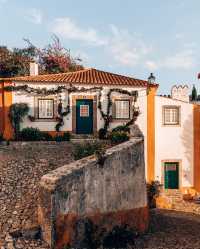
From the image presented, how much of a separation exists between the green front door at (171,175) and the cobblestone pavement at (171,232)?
258 centimetres

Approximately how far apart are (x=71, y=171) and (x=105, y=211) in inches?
83.8

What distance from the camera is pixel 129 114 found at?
17.6 m

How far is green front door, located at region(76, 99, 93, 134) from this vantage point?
17406 mm

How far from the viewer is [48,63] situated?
27.9 metres

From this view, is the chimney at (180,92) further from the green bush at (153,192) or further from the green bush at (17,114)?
the green bush at (17,114)

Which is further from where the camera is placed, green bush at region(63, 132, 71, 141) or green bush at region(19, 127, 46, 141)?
green bush at region(63, 132, 71, 141)

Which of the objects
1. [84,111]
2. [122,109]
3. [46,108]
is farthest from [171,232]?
[46,108]

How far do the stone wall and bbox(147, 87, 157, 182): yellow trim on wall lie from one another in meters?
5.69

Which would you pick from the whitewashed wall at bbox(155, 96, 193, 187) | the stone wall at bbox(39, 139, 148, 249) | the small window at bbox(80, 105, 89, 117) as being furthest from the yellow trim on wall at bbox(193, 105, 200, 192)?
the stone wall at bbox(39, 139, 148, 249)

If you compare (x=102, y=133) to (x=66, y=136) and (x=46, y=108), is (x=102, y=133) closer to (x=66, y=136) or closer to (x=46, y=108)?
(x=66, y=136)

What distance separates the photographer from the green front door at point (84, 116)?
17.4 metres

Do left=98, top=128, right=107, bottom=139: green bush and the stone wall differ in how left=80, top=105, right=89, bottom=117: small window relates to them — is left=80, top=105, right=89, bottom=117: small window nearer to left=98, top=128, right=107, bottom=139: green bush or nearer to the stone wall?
left=98, top=128, right=107, bottom=139: green bush

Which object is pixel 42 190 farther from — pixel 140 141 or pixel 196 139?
pixel 196 139

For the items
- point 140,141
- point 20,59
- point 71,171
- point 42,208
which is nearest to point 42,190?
point 42,208
